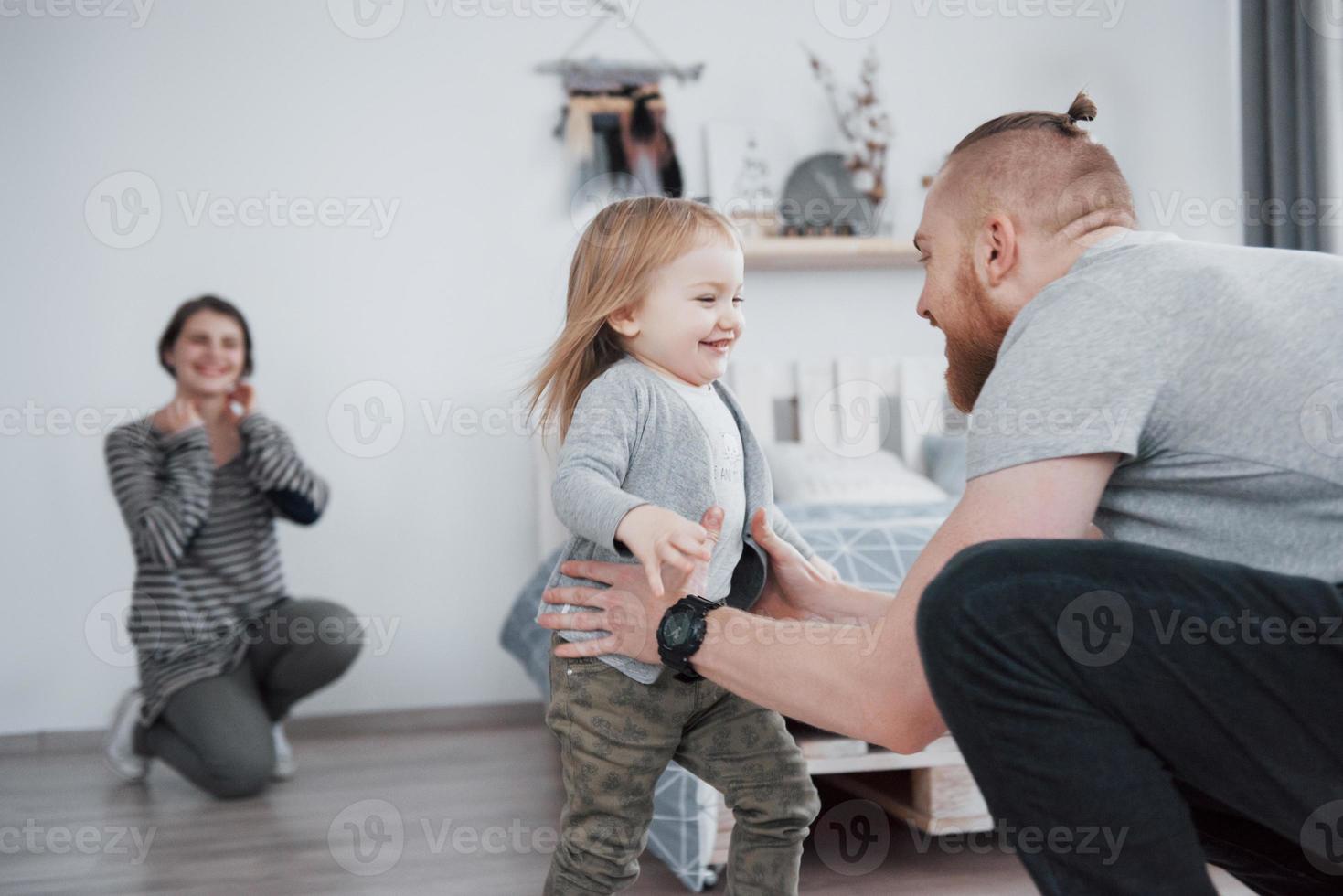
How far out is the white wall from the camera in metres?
3.18

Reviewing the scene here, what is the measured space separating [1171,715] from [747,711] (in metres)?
0.46

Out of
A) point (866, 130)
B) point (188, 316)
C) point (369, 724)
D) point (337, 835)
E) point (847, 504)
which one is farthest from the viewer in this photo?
A: point (866, 130)

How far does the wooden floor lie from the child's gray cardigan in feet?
2.33

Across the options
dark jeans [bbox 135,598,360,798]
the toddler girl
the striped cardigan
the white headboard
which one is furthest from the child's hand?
the white headboard

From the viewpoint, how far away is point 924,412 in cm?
348

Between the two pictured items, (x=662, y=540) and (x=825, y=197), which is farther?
(x=825, y=197)

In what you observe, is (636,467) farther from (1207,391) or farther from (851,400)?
(851,400)

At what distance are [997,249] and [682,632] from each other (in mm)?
484

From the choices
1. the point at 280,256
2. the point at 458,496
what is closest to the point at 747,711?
the point at 458,496

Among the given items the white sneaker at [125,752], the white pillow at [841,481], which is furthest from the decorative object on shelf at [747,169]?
the white sneaker at [125,752]

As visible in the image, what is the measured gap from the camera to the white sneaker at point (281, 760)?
265 centimetres

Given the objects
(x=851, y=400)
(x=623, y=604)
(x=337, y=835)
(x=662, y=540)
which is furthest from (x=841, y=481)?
(x=662, y=540)

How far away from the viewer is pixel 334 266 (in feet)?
10.9

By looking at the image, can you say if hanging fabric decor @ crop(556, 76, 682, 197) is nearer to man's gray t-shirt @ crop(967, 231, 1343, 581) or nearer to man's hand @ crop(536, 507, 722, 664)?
man's hand @ crop(536, 507, 722, 664)
